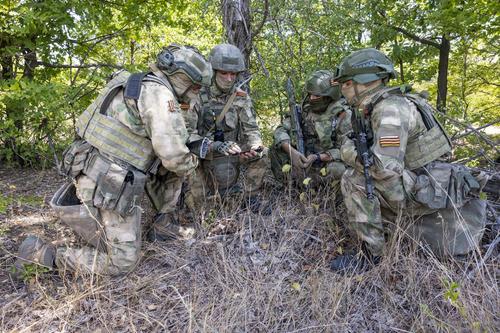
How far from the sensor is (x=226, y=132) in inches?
187

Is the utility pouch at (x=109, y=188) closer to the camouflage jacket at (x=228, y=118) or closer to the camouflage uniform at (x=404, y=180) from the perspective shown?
the camouflage jacket at (x=228, y=118)

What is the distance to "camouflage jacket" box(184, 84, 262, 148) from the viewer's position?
4.52 m

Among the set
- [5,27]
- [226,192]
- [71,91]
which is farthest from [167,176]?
[5,27]

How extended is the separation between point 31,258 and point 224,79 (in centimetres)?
265

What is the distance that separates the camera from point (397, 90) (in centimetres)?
321

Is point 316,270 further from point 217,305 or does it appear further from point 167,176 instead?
point 167,176

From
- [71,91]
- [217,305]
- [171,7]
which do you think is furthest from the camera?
[171,7]

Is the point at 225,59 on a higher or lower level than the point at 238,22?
lower

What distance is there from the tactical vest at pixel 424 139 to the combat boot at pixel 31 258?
289cm

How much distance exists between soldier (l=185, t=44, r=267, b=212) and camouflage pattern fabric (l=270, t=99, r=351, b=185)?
0.26 metres

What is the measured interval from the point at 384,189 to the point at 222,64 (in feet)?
7.41

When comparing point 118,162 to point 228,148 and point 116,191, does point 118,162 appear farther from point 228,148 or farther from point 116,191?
point 228,148

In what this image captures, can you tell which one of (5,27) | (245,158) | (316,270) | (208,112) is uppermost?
(5,27)

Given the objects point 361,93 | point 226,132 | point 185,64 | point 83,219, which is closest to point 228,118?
point 226,132
